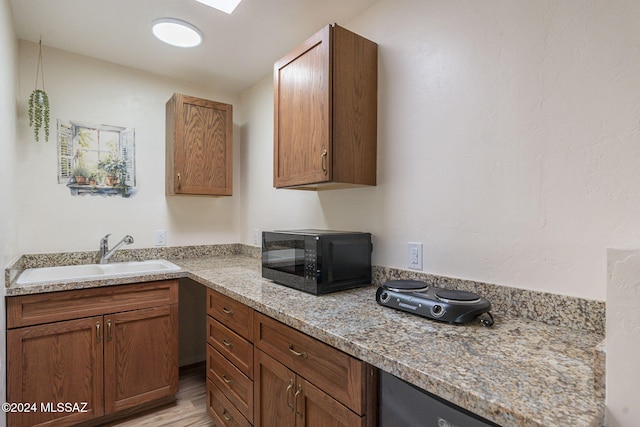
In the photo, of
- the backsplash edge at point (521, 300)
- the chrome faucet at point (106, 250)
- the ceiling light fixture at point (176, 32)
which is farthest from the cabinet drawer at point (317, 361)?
the ceiling light fixture at point (176, 32)

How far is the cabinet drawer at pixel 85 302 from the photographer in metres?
1.67

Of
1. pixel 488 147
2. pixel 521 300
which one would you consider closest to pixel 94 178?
pixel 488 147

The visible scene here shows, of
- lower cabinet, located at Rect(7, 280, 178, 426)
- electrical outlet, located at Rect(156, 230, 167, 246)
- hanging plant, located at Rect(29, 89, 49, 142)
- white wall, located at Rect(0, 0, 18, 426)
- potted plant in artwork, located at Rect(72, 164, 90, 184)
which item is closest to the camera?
white wall, located at Rect(0, 0, 18, 426)

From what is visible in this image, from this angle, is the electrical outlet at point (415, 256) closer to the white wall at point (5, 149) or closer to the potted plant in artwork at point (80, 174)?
the white wall at point (5, 149)

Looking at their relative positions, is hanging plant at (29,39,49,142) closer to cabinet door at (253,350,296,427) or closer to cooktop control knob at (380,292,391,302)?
cabinet door at (253,350,296,427)

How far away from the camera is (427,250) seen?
1.48m

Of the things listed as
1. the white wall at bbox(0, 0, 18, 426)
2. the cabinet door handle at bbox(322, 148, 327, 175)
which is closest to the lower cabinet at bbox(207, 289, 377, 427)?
the cabinet door handle at bbox(322, 148, 327, 175)

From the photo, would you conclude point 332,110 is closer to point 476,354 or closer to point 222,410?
point 476,354

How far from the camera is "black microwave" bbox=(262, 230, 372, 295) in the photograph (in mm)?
1500

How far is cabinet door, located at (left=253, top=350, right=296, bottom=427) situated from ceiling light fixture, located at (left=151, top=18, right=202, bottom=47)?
73.1 inches

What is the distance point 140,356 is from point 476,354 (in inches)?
77.3

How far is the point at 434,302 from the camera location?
1143mm

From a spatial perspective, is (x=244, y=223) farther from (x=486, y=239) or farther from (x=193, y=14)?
(x=486, y=239)

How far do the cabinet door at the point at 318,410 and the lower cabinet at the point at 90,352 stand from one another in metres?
1.30
